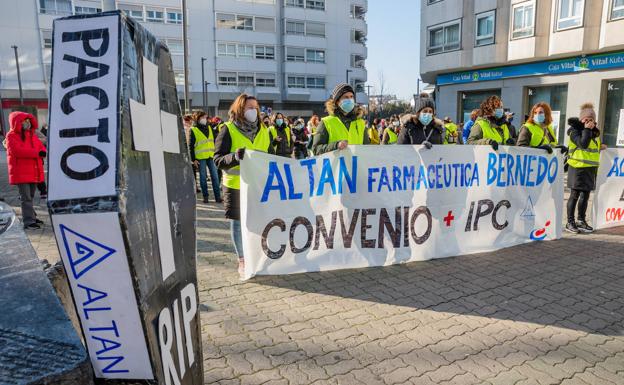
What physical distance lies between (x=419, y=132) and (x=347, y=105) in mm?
1276

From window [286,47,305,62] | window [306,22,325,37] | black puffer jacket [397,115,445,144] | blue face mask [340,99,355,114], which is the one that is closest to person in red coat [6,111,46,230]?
blue face mask [340,99,355,114]

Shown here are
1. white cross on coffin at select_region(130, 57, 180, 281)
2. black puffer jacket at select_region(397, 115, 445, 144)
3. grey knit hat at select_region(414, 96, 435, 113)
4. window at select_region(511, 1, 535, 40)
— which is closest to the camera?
white cross on coffin at select_region(130, 57, 180, 281)

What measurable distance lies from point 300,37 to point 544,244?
48.1 meters

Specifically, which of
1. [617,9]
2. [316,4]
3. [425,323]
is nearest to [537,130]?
[425,323]

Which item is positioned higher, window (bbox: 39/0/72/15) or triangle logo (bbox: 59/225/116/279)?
window (bbox: 39/0/72/15)

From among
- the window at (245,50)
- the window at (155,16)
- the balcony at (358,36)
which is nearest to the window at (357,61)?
the balcony at (358,36)

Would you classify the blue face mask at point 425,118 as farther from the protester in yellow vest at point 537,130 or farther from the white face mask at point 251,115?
the white face mask at point 251,115

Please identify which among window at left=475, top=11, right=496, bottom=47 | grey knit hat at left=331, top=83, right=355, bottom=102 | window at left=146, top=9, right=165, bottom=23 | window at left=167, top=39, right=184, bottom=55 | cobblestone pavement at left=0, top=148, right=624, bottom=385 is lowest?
cobblestone pavement at left=0, top=148, right=624, bottom=385

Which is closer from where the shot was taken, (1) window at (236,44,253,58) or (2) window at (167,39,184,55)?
(2) window at (167,39,184,55)

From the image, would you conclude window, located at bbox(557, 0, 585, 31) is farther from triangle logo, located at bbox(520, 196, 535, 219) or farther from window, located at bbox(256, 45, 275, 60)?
window, located at bbox(256, 45, 275, 60)

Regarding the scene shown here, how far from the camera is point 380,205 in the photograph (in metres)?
5.21

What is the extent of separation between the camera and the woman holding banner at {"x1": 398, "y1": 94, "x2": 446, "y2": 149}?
591cm

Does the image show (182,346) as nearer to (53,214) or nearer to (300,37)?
(53,214)

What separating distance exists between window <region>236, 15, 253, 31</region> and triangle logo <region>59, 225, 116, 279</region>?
50.9 m
